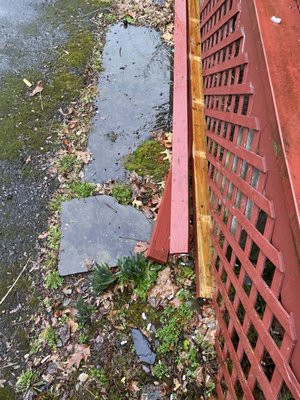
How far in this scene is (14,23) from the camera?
520 cm

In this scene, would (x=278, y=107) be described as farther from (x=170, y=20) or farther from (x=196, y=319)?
(x=170, y=20)

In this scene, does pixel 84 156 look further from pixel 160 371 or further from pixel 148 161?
pixel 160 371

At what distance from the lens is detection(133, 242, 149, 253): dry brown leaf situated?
330cm

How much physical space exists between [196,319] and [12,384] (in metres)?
1.24

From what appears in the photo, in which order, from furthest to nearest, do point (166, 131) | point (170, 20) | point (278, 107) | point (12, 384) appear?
point (170, 20), point (166, 131), point (12, 384), point (278, 107)

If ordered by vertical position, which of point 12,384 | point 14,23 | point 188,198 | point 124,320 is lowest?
point 12,384

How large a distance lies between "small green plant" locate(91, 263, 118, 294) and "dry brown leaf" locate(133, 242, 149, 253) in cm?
32

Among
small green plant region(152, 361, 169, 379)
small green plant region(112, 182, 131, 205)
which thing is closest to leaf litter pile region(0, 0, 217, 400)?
small green plant region(152, 361, 169, 379)

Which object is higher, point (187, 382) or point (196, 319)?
point (196, 319)

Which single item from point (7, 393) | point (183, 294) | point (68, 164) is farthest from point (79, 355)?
point (68, 164)

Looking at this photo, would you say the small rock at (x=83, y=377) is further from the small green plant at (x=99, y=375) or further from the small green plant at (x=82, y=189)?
the small green plant at (x=82, y=189)

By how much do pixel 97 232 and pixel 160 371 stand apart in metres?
1.16

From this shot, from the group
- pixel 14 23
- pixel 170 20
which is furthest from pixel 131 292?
pixel 14 23

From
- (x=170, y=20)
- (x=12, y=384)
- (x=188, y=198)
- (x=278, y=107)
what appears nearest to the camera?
(x=278, y=107)
